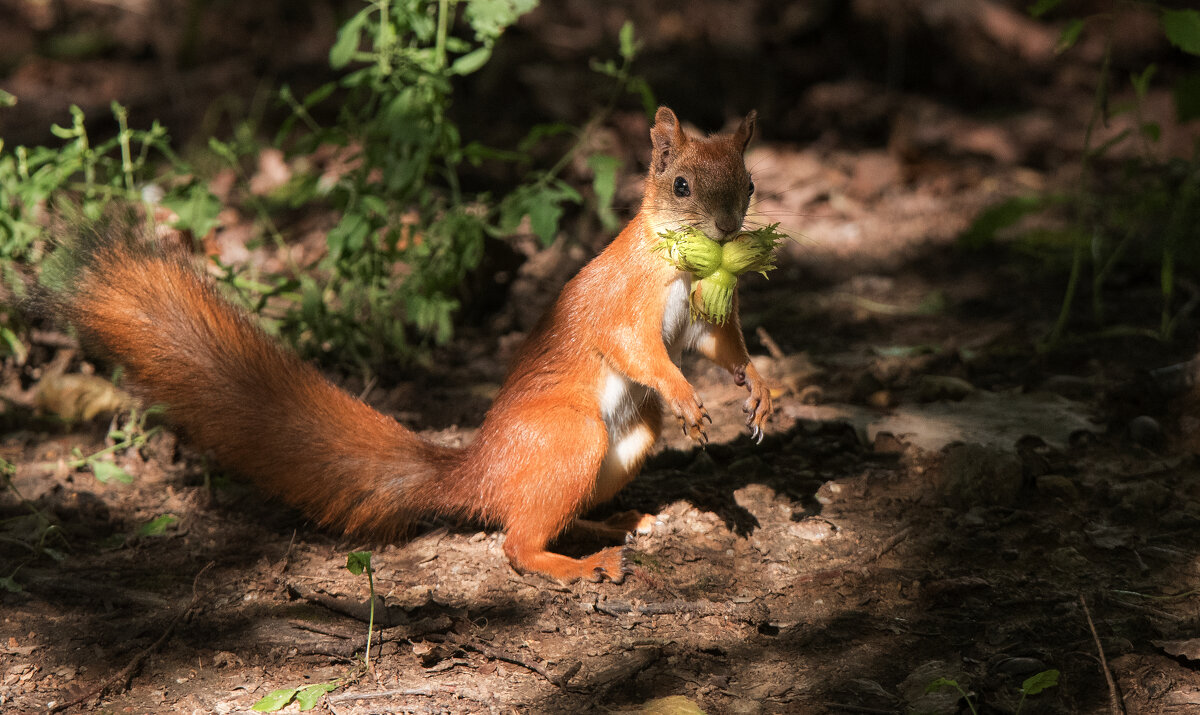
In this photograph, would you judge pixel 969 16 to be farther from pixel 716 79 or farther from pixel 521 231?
pixel 521 231

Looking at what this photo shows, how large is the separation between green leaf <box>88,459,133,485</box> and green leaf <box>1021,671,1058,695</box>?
8.83 ft

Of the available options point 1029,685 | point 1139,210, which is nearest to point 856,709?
point 1029,685

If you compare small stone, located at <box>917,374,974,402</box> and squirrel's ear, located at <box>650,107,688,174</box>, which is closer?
squirrel's ear, located at <box>650,107,688,174</box>

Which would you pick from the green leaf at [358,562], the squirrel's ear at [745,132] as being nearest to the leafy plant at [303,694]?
the green leaf at [358,562]

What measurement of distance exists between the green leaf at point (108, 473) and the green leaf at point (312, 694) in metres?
1.37

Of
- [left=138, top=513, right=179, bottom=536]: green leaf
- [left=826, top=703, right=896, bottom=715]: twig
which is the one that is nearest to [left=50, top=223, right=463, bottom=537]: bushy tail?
[left=138, top=513, right=179, bottom=536]: green leaf

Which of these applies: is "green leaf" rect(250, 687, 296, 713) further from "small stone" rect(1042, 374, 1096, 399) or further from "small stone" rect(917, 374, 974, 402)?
"small stone" rect(1042, 374, 1096, 399)

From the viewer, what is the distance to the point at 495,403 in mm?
2830

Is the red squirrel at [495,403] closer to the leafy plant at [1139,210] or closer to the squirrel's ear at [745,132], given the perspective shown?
the squirrel's ear at [745,132]

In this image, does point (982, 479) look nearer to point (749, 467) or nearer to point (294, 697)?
point (749, 467)

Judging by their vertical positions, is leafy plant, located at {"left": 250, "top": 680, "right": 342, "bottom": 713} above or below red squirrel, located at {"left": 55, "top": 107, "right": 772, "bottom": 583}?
below

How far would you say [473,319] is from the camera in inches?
183

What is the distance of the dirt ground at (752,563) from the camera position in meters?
2.22

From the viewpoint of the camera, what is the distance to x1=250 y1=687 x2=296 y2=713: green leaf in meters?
2.12
